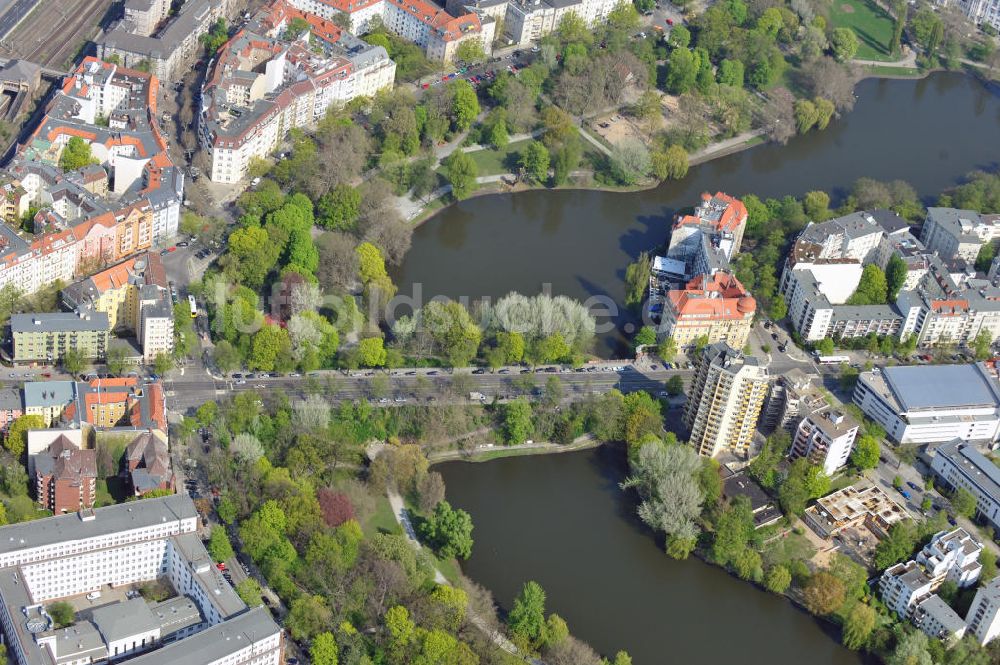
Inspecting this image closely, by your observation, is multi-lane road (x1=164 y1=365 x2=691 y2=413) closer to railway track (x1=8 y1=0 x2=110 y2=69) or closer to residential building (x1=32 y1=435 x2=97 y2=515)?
residential building (x1=32 y1=435 x2=97 y2=515)

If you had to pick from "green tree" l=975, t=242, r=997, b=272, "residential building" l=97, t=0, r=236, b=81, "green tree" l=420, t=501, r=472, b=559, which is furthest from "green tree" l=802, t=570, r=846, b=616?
"residential building" l=97, t=0, r=236, b=81

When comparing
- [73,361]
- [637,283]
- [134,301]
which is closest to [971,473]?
[637,283]

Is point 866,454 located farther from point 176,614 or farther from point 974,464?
point 176,614

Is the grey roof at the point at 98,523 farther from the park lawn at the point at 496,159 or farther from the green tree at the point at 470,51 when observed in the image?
the green tree at the point at 470,51

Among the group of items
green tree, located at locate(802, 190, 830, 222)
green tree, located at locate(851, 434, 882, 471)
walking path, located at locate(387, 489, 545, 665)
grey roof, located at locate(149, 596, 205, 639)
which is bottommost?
walking path, located at locate(387, 489, 545, 665)

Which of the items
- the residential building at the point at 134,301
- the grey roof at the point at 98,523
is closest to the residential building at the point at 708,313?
the residential building at the point at 134,301

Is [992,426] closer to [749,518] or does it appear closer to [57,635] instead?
[749,518]
